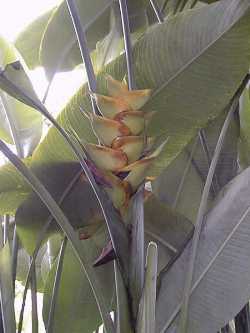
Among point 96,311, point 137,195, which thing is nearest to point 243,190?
point 137,195

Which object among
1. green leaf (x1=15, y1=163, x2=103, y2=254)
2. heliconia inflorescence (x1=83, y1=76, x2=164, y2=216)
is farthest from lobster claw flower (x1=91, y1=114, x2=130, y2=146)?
green leaf (x1=15, y1=163, x2=103, y2=254)

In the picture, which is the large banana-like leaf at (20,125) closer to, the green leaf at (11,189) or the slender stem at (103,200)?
the green leaf at (11,189)

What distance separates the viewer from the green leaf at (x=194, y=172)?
2.47ft

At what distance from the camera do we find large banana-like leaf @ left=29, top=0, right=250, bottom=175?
572mm

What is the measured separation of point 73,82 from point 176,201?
405mm

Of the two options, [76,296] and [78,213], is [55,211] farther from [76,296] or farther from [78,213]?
[76,296]

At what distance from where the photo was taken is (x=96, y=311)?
73 centimetres

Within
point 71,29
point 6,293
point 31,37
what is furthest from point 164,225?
point 31,37

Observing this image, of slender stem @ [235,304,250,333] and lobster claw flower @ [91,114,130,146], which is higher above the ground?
lobster claw flower @ [91,114,130,146]

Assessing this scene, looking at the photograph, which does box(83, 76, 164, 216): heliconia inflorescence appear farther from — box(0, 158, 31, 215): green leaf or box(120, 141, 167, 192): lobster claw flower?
box(0, 158, 31, 215): green leaf

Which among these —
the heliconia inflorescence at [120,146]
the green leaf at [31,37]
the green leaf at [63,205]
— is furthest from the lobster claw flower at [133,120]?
the green leaf at [31,37]

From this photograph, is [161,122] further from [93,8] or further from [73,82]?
[73,82]

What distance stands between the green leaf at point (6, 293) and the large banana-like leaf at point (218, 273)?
0.16 metres

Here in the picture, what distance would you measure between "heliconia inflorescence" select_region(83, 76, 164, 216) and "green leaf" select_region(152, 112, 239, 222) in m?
0.23
